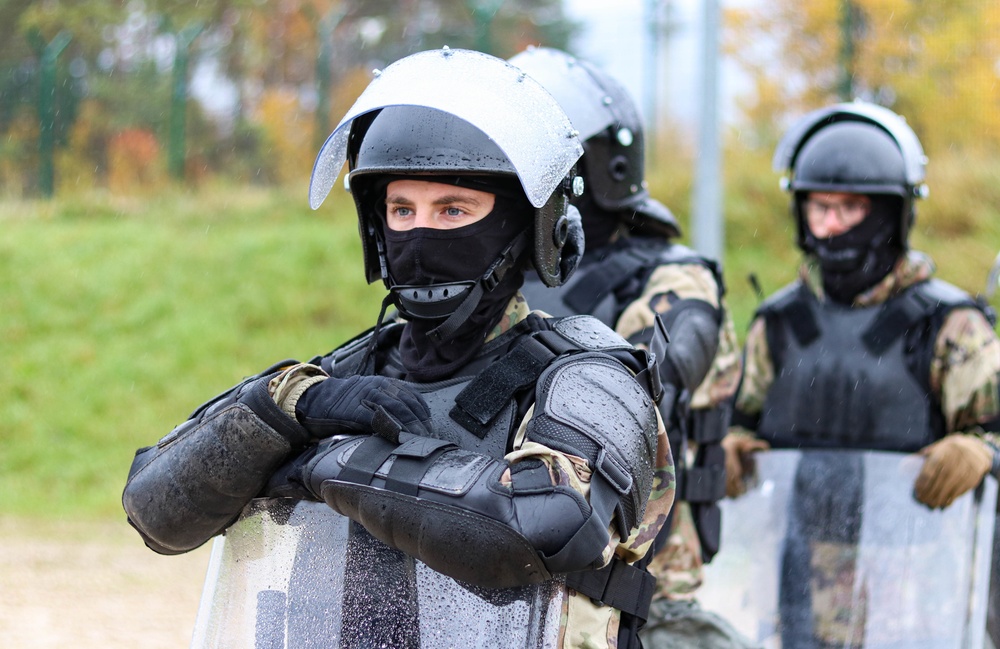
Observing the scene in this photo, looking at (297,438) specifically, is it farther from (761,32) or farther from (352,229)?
(761,32)

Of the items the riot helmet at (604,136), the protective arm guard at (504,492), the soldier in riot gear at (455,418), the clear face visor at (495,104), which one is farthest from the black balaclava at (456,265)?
the riot helmet at (604,136)

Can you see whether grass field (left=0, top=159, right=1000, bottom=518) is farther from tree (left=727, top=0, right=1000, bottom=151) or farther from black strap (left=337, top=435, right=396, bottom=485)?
black strap (left=337, top=435, right=396, bottom=485)

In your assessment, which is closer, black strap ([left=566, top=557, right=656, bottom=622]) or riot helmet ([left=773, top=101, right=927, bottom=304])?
black strap ([left=566, top=557, right=656, bottom=622])

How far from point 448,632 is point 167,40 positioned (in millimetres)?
13879

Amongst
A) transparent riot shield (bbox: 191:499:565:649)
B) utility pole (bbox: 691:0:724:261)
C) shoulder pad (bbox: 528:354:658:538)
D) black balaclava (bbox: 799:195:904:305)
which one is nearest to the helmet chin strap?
shoulder pad (bbox: 528:354:658:538)

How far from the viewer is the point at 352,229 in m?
12.4

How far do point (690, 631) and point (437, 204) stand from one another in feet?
5.61

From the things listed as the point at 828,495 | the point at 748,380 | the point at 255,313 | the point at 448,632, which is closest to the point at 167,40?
the point at 255,313

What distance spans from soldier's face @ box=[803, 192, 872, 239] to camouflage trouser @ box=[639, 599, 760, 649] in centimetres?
166

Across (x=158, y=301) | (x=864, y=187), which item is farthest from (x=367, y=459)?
(x=158, y=301)

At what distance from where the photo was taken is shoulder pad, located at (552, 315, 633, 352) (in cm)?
248

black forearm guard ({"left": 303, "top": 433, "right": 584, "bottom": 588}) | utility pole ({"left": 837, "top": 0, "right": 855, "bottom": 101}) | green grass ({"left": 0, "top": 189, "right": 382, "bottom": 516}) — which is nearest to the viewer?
black forearm guard ({"left": 303, "top": 433, "right": 584, "bottom": 588})

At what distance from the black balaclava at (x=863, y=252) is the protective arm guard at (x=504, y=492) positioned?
2.51 m

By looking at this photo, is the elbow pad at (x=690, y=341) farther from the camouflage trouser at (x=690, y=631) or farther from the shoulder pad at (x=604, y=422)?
the shoulder pad at (x=604, y=422)
